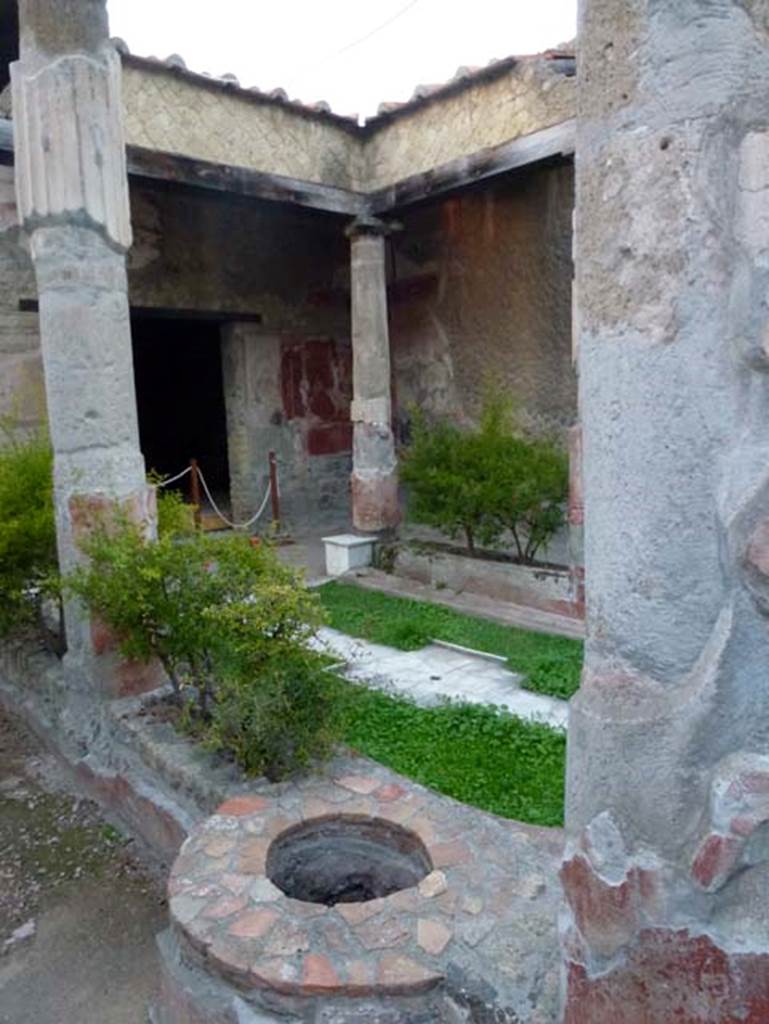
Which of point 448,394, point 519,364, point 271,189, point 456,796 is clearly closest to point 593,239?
point 456,796

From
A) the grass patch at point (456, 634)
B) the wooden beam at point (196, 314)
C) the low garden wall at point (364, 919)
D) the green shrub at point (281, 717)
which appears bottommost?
the grass patch at point (456, 634)

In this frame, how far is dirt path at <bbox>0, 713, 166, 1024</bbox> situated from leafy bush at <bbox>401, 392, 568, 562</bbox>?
3.84m

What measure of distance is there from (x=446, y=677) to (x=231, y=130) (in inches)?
215

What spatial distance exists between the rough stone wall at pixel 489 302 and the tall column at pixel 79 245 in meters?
4.38

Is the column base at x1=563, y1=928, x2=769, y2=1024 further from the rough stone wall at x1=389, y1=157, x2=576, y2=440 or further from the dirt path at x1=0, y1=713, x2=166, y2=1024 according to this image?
the rough stone wall at x1=389, y1=157, x2=576, y2=440

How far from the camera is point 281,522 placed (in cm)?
930

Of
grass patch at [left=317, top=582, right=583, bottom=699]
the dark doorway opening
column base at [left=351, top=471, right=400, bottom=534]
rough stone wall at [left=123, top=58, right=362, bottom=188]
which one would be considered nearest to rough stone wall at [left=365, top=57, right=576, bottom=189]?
A: rough stone wall at [left=123, top=58, right=362, bottom=188]

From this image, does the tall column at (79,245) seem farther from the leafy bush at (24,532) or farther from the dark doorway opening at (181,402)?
the dark doorway opening at (181,402)

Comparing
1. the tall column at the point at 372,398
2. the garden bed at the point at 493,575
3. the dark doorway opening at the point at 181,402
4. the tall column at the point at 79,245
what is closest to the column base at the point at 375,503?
the tall column at the point at 372,398

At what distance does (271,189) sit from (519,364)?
2.96 metres

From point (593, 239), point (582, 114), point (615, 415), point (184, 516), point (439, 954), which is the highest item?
point (582, 114)

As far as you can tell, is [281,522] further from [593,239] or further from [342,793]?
[593,239]

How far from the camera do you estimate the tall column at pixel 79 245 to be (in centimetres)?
363

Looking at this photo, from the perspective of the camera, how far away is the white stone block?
721 cm
